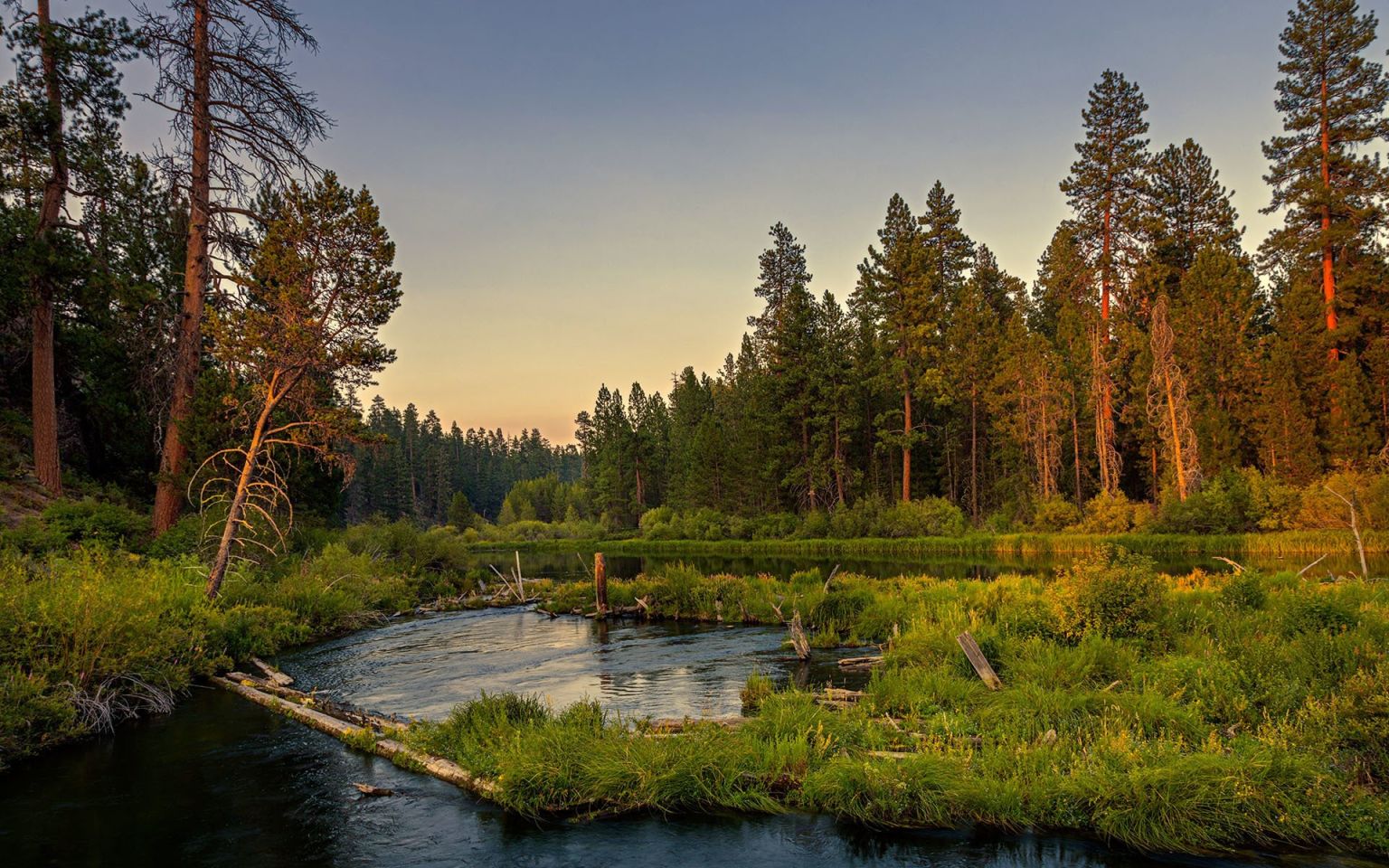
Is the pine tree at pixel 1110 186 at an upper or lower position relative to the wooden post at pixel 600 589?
upper

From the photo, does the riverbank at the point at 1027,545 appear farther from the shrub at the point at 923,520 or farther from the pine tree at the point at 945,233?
the pine tree at the point at 945,233

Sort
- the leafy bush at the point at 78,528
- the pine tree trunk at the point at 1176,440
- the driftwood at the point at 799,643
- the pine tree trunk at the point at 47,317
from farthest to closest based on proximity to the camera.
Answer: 1. the pine tree trunk at the point at 1176,440
2. the pine tree trunk at the point at 47,317
3. the leafy bush at the point at 78,528
4. the driftwood at the point at 799,643

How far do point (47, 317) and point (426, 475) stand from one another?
11829cm

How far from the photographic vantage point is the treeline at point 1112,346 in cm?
4384

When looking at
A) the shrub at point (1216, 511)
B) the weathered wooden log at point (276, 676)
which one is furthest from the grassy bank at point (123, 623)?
the shrub at point (1216, 511)

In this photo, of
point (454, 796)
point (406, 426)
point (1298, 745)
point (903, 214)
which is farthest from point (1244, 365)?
point (406, 426)

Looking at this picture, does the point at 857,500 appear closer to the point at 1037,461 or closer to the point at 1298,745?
the point at 1037,461

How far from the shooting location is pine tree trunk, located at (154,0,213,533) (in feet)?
73.4

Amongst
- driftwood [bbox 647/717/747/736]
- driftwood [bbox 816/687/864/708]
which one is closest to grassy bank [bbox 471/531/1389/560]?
driftwood [bbox 816/687/864/708]

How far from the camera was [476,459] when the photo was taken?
167875mm

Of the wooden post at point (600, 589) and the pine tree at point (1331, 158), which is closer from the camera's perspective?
the wooden post at point (600, 589)

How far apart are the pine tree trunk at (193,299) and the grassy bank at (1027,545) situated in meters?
25.9

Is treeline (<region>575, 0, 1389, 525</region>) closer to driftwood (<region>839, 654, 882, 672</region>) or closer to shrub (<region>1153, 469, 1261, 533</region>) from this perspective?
shrub (<region>1153, 469, 1261, 533</region>)

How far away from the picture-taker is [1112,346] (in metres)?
53.2
